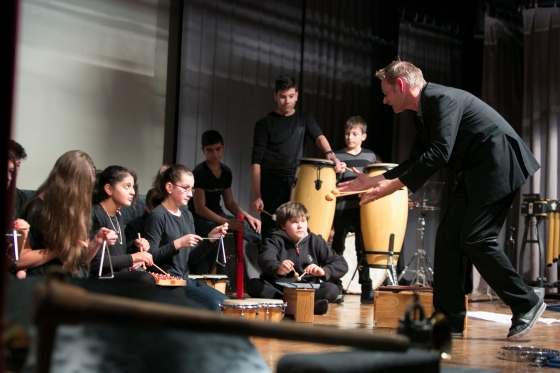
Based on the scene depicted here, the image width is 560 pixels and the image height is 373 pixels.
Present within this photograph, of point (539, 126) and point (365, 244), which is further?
point (539, 126)

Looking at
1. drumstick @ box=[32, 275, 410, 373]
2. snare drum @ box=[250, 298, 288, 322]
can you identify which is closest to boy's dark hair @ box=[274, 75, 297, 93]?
snare drum @ box=[250, 298, 288, 322]

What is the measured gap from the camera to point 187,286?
3.96m

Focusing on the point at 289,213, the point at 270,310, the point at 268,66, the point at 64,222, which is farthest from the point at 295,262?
the point at 268,66

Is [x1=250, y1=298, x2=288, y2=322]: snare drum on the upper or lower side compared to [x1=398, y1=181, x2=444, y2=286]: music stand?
lower

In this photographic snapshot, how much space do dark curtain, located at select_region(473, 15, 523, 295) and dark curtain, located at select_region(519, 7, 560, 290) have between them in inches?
9.7

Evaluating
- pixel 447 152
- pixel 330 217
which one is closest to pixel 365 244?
pixel 330 217

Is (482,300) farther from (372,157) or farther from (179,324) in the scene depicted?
(179,324)

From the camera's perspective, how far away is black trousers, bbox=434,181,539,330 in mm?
3428

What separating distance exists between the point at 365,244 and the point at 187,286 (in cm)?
233

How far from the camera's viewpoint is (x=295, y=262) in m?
4.68

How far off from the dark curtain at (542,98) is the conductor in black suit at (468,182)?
3967 mm

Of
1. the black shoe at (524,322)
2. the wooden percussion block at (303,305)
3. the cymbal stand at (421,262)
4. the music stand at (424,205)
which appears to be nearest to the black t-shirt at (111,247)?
the wooden percussion block at (303,305)

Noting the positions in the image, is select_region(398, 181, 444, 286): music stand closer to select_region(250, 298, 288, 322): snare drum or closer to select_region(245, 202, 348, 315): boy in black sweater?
select_region(245, 202, 348, 315): boy in black sweater

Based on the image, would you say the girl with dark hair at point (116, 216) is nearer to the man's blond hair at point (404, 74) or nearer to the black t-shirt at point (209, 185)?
the man's blond hair at point (404, 74)
